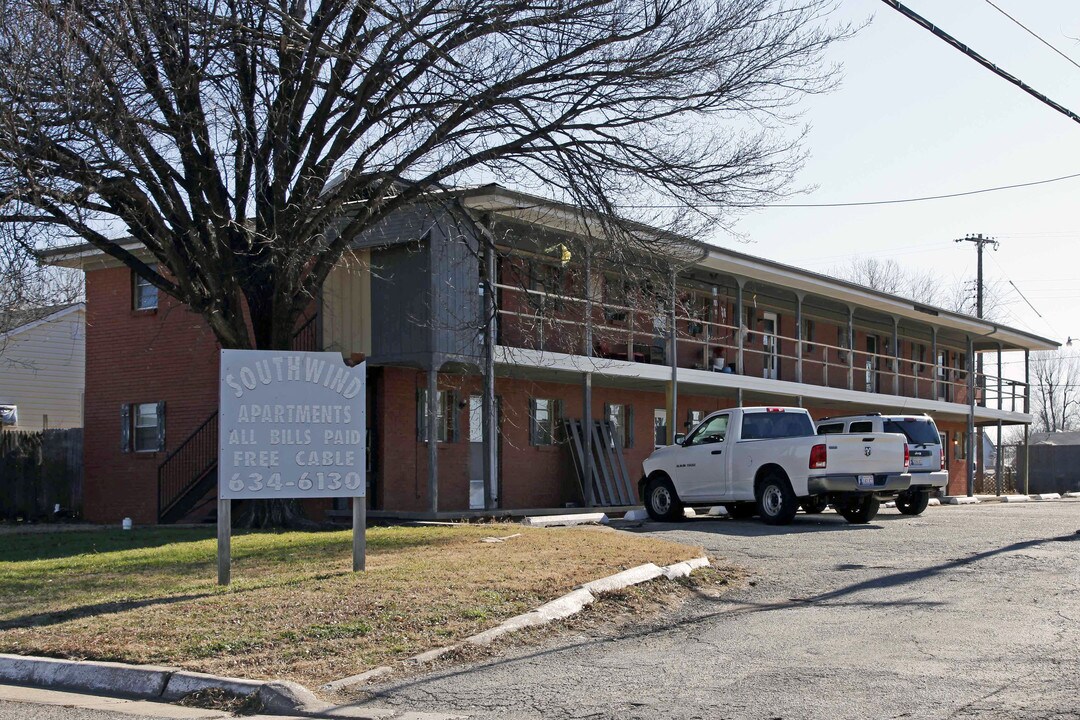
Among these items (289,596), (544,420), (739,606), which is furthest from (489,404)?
(289,596)

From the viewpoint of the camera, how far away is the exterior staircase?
22828 mm

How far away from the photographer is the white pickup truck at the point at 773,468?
60.3ft

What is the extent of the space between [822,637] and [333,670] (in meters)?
3.69

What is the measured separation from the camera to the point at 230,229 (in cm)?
1677

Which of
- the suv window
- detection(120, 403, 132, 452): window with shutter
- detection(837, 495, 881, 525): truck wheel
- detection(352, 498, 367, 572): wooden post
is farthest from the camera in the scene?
detection(120, 403, 132, 452): window with shutter

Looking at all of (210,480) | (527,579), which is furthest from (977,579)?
(210,480)

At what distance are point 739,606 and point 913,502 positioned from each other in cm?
1327

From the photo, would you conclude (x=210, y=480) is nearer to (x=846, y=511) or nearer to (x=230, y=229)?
(x=230, y=229)

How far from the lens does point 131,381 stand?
26.0 m

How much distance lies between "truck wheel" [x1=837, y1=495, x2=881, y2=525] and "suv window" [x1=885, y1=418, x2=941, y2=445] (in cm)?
405

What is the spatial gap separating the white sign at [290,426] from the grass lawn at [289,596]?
93 centimetres

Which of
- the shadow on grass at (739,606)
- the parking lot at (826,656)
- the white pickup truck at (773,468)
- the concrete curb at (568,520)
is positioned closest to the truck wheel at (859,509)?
the white pickup truck at (773,468)

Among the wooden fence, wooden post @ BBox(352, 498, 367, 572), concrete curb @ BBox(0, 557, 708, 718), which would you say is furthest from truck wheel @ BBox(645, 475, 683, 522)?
the wooden fence

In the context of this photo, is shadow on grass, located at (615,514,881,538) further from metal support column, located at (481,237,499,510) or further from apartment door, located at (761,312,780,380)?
apartment door, located at (761,312,780,380)
